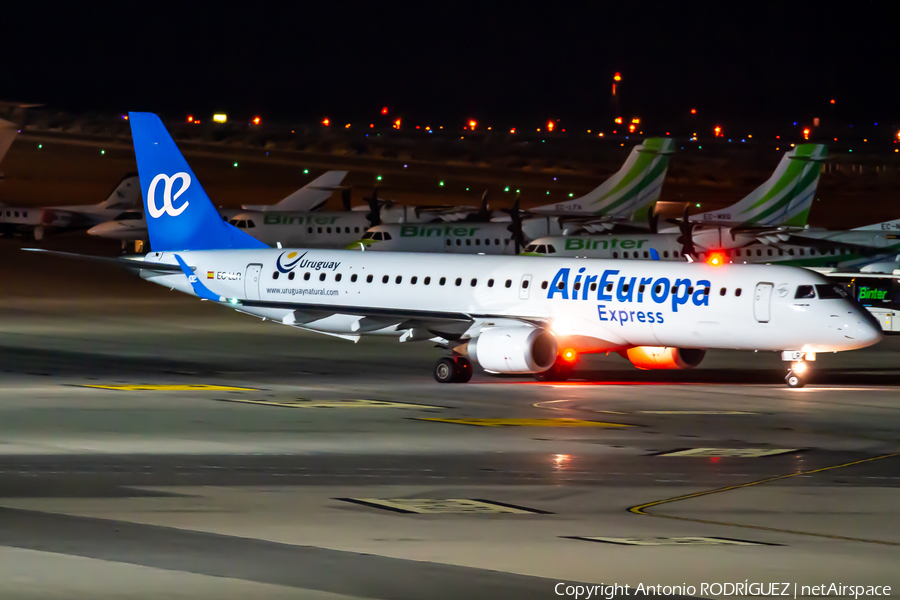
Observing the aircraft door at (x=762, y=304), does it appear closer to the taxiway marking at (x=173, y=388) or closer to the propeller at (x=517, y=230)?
the taxiway marking at (x=173, y=388)

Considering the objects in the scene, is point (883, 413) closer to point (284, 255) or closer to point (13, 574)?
point (284, 255)

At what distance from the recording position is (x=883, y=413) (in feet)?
109

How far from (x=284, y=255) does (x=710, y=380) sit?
43.0 ft

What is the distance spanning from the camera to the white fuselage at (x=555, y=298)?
36781 millimetres

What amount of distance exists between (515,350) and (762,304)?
20.4 ft

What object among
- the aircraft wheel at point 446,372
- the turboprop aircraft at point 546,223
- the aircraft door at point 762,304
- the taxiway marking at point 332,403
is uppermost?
the turboprop aircraft at point 546,223

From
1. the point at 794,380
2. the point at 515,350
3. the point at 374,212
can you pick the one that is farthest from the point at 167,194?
the point at 374,212

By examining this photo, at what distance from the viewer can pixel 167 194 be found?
1795 inches

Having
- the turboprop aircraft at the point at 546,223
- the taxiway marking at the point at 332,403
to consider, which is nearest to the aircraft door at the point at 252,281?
the taxiway marking at the point at 332,403

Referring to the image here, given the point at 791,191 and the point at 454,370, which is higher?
the point at 791,191

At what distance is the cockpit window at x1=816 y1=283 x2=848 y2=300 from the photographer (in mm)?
36625

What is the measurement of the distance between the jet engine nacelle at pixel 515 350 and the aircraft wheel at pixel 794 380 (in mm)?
6016

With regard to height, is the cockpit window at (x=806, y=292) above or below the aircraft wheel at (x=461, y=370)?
above

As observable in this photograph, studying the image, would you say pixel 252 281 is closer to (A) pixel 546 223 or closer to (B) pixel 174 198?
(B) pixel 174 198
